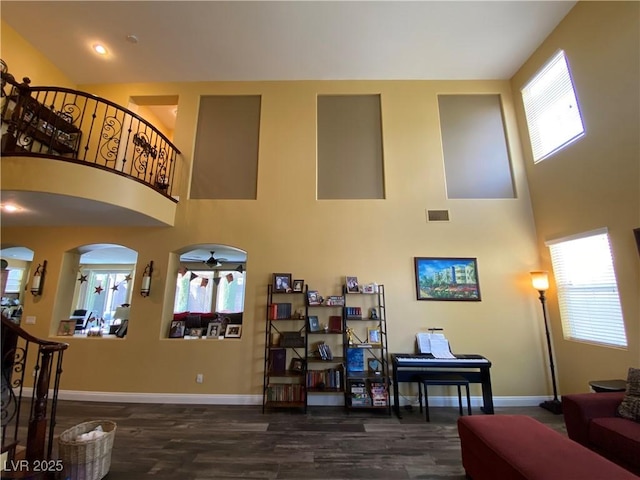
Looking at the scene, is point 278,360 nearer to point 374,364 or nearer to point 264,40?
point 374,364

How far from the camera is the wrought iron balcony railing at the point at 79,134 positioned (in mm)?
3705

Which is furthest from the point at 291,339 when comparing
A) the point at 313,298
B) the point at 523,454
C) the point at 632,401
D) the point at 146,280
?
the point at 632,401

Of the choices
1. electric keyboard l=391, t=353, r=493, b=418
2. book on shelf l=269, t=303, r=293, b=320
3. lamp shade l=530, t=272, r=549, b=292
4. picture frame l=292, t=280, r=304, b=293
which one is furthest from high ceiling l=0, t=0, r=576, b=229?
electric keyboard l=391, t=353, r=493, b=418

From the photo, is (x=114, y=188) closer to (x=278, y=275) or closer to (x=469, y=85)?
(x=278, y=275)

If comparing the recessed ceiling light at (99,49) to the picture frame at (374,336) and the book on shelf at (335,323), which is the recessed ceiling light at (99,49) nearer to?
the book on shelf at (335,323)

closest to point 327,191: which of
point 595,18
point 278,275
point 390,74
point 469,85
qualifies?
point 278,275

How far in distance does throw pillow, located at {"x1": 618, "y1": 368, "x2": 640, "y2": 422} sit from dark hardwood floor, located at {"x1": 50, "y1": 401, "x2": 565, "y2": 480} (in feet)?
4.09

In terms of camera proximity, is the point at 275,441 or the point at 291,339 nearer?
the point at 275,441

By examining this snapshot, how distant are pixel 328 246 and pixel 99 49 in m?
4.91

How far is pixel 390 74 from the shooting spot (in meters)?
4.98

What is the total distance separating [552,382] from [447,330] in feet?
5.02

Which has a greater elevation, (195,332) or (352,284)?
(352,284)

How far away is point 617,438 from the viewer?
2203mm

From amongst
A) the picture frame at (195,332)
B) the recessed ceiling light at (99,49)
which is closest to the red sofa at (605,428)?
the picture frame at (195,332)
